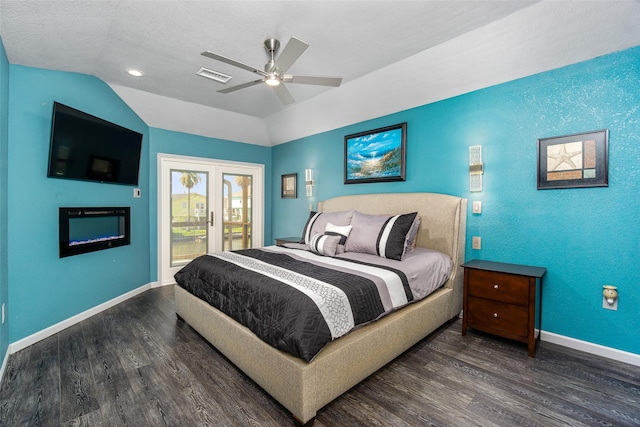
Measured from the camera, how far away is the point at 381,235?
9.47 feet

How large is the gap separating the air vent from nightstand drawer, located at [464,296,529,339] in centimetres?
364

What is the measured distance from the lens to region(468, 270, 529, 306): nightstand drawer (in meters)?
2.33

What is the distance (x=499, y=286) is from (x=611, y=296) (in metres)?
0.79

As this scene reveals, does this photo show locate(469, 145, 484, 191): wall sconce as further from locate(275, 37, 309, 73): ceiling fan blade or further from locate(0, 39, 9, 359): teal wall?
locate(0, 39, 9, 359): teal wall

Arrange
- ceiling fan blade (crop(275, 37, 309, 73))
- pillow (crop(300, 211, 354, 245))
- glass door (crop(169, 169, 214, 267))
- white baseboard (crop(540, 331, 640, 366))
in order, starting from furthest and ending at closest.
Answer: glass door (crop(169, 169, 214, 267)), pillow (crop(300, 211, 354, 245)), white baseboard (crop(540, 331, 640, 366)), ceiling fan blade (crop(275, 37, 309, 73))

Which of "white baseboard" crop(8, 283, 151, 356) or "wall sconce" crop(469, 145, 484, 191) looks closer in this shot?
"white baseboard" crop(8, 283, 151, 356)

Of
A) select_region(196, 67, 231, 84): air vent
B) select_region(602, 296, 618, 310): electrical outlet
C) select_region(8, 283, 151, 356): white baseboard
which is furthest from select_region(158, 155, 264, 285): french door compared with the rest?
select_region(602, 296, 618, 310): electrical outlet

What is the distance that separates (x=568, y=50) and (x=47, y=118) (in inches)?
188

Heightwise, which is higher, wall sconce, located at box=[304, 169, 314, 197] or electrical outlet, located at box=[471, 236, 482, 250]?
wall sconce, located at box=[304, 169, 314, 197]

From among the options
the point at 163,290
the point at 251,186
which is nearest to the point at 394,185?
the point at 251,186

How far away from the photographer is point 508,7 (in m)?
2.12

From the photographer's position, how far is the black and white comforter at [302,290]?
5.27 ft

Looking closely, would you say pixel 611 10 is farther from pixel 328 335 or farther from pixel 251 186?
pixel 251 186

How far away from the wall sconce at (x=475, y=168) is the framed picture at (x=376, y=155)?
0.81m
